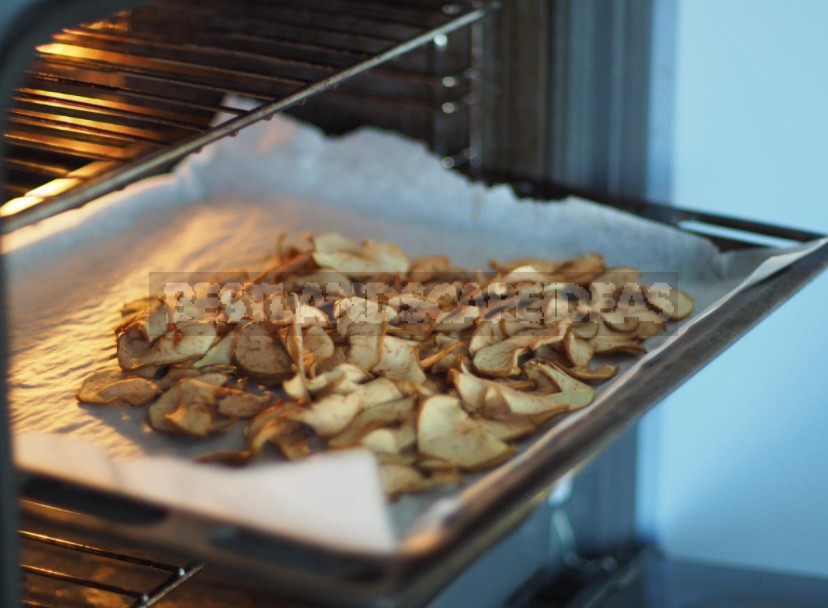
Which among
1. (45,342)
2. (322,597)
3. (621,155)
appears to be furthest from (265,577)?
(621,155)

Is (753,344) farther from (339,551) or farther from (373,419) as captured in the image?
(339,551)

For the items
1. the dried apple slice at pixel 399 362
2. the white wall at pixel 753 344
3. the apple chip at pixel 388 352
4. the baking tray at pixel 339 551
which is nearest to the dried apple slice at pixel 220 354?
the apple chip at pixel 388 352

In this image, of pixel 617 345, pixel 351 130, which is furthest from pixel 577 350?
pixel 351 130

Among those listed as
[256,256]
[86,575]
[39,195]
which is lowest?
[86,575]

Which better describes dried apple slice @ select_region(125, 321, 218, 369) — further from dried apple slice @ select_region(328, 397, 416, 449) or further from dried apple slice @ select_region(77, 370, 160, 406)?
dried apple slice @ select_region(328, 397, 416, 449)

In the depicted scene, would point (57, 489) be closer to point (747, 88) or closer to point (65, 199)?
point (65, 199)

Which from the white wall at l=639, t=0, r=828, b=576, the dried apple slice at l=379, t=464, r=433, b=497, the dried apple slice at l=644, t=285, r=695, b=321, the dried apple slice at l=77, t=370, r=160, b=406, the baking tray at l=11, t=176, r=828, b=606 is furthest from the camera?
the white wall at l=639, t=0, r=828, b=576

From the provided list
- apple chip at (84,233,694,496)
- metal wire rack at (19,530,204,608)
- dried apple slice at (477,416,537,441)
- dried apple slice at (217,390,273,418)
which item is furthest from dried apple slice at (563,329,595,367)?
metal wire rack at (19,530,204,608)
